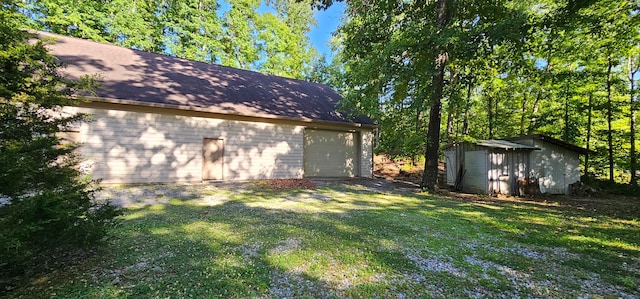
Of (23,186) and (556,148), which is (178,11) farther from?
(556,148)

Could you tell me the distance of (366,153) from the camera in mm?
15672

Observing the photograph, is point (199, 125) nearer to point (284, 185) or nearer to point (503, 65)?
point (284, 185)

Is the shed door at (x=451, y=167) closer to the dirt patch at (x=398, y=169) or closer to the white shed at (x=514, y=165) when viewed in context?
the white shed at (x=514, y=165)

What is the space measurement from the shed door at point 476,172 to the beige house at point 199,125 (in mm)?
5051

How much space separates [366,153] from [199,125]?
28.6 feet

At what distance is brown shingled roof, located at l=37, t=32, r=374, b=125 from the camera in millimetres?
10469

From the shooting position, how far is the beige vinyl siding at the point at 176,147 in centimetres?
956

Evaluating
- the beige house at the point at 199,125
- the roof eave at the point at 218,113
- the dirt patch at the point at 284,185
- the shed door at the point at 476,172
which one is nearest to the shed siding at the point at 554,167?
the shed door at the point at 476,172

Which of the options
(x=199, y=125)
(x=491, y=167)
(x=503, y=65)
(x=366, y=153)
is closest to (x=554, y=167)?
(x=491, y=167)

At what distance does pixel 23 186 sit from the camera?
8.32 feet

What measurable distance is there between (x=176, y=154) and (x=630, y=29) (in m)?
18.3

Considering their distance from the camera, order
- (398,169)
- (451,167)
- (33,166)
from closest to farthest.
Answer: (33,166) < (451,167) < (398,169)

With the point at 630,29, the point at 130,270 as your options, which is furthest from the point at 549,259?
the point at 630,29

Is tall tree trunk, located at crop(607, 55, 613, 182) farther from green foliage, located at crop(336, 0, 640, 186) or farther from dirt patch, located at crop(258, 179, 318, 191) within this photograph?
dirt patch, located at crop(258, 179, 318, 191)
